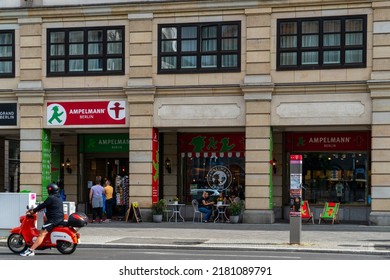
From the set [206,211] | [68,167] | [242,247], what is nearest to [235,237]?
[242,247]

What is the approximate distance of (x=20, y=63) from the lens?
93.1 feet

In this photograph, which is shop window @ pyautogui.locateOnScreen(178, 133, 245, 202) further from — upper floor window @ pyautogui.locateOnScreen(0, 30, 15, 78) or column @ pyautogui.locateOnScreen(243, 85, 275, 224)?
upper floor window @ pyautogui.locateOnScreen(0, 30, 15, 78)

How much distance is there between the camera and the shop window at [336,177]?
1108 inches

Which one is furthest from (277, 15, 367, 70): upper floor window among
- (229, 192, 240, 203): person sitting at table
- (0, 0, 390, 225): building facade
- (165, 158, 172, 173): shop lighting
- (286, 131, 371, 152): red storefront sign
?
(165, 158, 172, 173): shop lighting

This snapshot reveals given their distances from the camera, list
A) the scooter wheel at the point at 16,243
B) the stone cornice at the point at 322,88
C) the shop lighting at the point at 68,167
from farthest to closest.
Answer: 1. the shop lighting at the point at 68,167
2. the stone cornice at the point at 322,88
3. the scooter wheel at the point at 16,243

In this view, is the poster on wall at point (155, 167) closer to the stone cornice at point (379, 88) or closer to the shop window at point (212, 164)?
the shop window at point (212, 164)

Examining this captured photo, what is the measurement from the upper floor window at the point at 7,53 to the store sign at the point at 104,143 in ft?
14.2

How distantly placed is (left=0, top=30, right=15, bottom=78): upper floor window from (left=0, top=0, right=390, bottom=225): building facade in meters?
0.04

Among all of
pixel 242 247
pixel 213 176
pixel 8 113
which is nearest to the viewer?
pixel 242 247

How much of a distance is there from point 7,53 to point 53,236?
1396cm

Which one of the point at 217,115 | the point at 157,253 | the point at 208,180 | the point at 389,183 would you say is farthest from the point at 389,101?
the point at 157,253

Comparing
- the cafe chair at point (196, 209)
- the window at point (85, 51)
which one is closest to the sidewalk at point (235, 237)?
the cafe chair at point (196, 209)

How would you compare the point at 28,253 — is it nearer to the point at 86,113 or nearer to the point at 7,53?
the point at 86,113

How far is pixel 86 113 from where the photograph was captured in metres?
27.9
